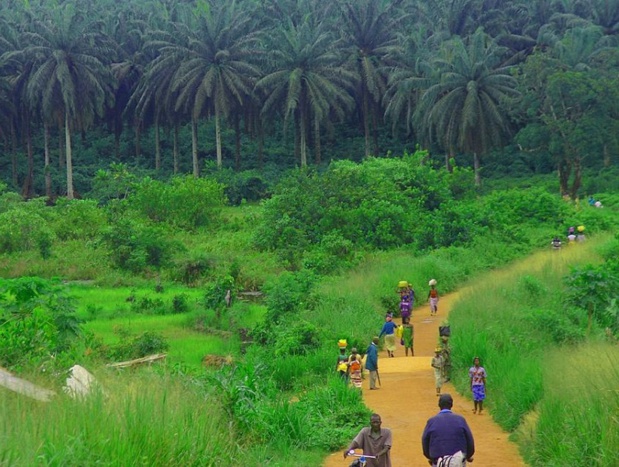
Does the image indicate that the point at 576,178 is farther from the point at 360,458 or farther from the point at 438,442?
the point at 438,442

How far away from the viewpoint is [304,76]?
4991 centimetres

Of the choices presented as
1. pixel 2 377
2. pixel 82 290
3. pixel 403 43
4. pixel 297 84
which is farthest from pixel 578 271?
pixel 403 43

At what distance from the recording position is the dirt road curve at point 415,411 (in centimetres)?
1109

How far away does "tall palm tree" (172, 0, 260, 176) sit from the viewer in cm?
4931

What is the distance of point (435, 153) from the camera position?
58031mm

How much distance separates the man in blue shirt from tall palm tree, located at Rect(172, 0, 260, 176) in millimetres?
41559

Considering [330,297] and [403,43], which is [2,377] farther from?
Result: [403,43]

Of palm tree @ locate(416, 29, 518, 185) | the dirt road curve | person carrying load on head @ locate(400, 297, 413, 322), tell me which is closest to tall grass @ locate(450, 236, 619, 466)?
the dirt road curve

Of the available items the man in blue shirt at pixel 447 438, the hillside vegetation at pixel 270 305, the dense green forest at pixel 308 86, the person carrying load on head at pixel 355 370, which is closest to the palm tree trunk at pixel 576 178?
the dense green forest at pixel 308 86

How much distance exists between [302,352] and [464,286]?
35.4 ft

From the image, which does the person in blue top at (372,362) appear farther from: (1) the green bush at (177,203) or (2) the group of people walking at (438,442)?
(1) the green bush at (177,203)

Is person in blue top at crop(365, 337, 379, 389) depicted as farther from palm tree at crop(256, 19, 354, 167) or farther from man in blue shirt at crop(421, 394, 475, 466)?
palm tree at crop(256, 19, 354, 167)

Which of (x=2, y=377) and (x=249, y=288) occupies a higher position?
(x=2, y=377)

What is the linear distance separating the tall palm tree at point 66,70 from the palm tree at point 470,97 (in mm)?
18517
